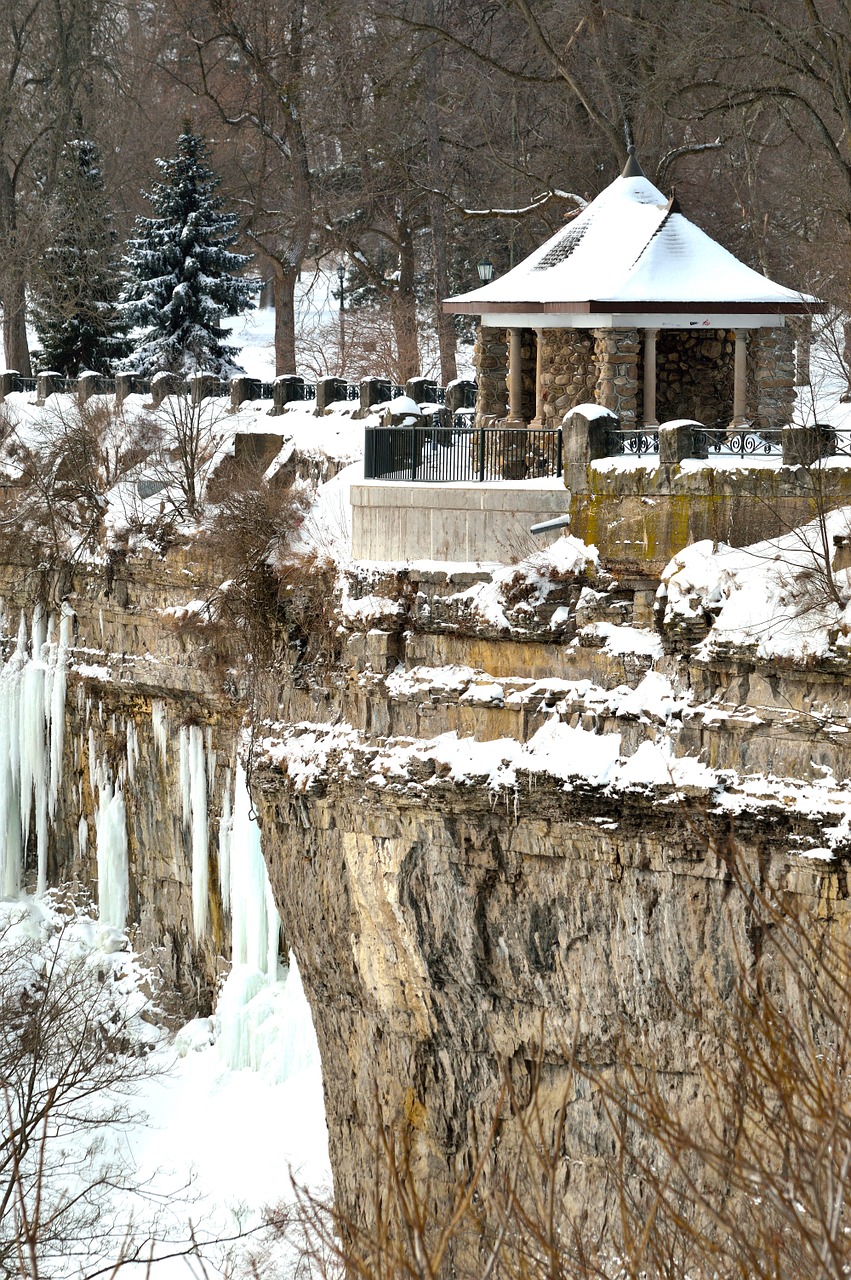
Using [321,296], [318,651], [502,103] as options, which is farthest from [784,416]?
[321,296]

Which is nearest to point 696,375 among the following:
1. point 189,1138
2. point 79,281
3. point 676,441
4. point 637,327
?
point 637,327

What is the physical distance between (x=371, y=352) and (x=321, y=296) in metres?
20.0

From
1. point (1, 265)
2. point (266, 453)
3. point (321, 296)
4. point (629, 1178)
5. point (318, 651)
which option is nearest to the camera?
point (629, 1178)

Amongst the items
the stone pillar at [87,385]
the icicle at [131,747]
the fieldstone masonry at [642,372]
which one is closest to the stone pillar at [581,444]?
the fieldstone masonry at [642,372]

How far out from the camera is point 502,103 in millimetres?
34969

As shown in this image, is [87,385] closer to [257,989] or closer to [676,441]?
[257,989]

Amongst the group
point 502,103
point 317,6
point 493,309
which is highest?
point 317,6

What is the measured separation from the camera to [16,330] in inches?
1469

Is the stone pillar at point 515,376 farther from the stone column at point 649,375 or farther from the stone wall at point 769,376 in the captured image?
the stone wall at point 769,376

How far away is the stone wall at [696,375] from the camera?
67.2 feet

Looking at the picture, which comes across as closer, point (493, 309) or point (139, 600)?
point (493, 309)

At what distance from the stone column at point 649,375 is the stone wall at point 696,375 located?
Answer: 1045 millimetres

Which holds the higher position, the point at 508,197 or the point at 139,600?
the point at 508,197

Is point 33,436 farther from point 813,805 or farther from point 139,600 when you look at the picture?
point 813,805
